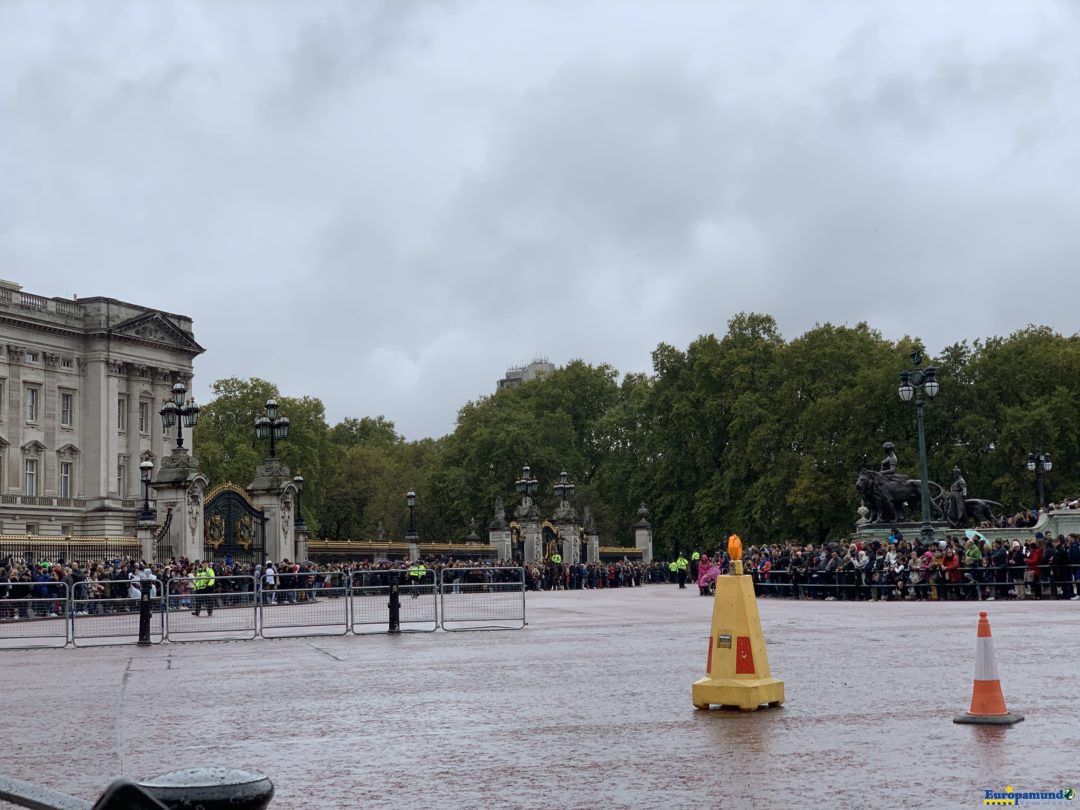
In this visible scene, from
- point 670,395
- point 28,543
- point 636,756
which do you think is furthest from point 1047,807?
point 670,395

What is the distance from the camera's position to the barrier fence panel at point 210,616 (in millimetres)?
24094

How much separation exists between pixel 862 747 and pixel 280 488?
1466 inches

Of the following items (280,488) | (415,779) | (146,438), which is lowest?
(415,779)

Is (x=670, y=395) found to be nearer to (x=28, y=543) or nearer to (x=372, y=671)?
(x=28, y=543)

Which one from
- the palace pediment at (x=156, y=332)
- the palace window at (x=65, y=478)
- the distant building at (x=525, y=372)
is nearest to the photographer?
the palace window at (x=65, y=478)

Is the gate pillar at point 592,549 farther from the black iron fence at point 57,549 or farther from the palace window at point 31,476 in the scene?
the palace window at point 31,476

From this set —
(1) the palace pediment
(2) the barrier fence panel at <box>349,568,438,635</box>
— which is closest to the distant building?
(1) the palace pediment

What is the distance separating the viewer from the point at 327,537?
4385 inches

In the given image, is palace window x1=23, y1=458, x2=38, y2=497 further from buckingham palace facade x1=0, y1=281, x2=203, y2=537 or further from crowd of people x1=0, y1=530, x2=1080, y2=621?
crowd of people x1=0, y1=530, x2=1080, y2=621

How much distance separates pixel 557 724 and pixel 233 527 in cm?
3383

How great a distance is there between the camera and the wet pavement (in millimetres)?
7977

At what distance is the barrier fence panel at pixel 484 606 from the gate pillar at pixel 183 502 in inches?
593

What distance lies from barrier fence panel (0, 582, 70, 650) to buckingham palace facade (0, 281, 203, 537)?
5495 cm

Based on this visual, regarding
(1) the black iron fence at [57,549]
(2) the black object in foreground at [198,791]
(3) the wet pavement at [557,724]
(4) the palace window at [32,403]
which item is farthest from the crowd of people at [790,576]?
(4) the palace window at [32,403]
